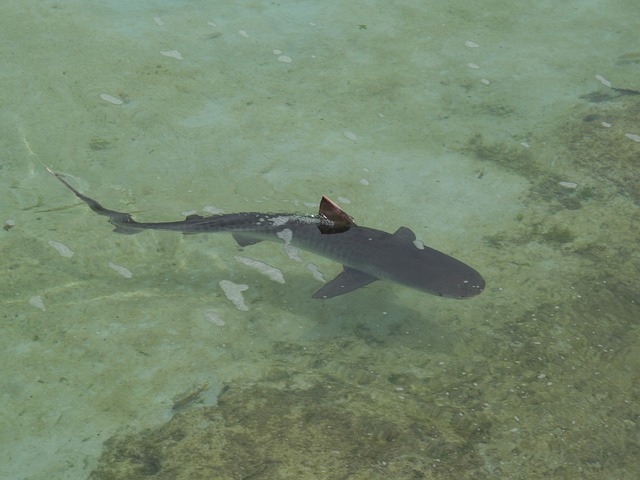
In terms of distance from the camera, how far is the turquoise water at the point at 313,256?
4.11m

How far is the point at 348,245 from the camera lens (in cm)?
482

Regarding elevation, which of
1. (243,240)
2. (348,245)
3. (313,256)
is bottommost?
(313,256)

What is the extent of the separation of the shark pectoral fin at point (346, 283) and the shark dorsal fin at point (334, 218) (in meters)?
0.28

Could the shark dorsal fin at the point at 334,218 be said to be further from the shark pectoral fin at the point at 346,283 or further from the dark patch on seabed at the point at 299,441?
the dark patch on seabed at the point at 299,441

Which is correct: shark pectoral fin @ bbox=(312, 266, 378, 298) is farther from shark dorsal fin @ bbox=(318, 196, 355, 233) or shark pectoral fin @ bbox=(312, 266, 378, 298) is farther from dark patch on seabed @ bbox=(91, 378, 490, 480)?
dark patch on seabed @ bbox=(91, 378, 490, 480)

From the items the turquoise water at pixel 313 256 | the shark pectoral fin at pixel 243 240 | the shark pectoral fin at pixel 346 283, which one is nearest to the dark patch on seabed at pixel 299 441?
the turquoise water at pixel 313 256

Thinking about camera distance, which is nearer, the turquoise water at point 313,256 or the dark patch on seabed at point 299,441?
the dark patch on seabed at point 299,441

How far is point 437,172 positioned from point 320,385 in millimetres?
2618

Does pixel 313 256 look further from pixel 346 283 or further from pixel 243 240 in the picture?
pixel 346 283

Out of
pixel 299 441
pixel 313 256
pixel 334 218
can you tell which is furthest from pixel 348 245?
pixel 299 441

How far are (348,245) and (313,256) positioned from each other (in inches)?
26.5

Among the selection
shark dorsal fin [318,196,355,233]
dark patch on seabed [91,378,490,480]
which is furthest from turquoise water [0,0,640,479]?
shark dorsal fin [318,196,355,233]

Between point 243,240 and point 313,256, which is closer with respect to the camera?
point 243,240

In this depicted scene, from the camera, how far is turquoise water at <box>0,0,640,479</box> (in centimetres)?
411
